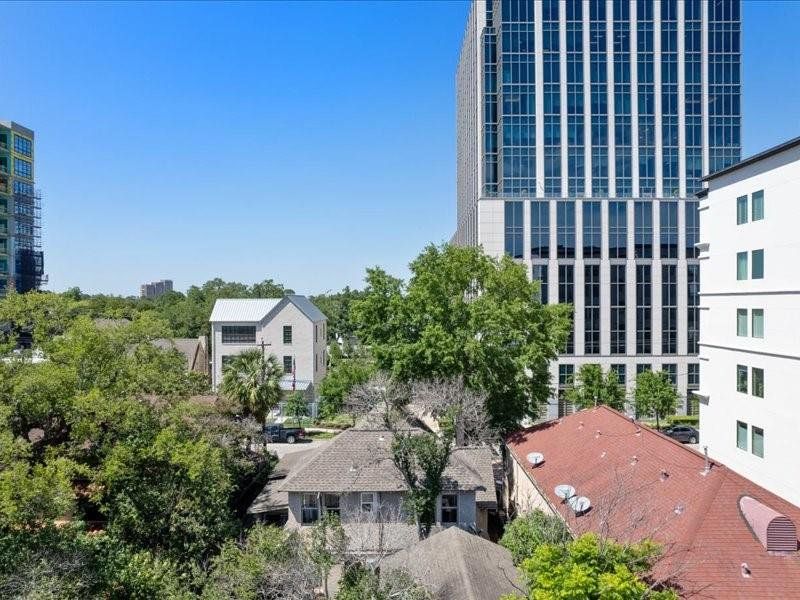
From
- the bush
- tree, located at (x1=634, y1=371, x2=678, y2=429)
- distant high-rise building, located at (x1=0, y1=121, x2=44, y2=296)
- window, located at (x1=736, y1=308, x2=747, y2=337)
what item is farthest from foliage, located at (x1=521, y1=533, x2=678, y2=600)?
distant high-rise building, located at (x1=0, y1=121, x2=44, y2=296)

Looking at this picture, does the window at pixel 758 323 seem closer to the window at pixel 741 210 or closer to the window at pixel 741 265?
the window at pixel 741 265

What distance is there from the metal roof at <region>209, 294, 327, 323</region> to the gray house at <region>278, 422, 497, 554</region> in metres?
27.4

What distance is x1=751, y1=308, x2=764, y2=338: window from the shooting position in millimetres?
20844

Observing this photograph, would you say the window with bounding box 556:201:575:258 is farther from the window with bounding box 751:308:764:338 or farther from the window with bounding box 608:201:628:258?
the window with bounding box 751:308:764:338

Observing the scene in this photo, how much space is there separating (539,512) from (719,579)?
20.8ft

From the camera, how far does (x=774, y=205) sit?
65.2 feet

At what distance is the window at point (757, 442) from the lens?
68.5 ft

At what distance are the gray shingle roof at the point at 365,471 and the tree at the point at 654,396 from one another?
2076cm

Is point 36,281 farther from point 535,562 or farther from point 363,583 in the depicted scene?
point 535,562

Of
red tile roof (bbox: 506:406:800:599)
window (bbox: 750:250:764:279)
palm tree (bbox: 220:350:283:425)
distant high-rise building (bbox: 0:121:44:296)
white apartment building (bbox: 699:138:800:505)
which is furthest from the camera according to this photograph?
distant high-rise building (bbox: 0:121:44:296)

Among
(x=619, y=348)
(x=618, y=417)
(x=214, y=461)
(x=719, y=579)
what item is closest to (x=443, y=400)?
(x=618, y=417)

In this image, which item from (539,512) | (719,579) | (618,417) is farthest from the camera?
(618,417)

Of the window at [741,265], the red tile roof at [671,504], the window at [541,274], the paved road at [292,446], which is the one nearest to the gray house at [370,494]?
the red tile roof at [671,504]

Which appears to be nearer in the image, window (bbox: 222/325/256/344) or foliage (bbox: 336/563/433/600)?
foliage (bbox: 336/563/433/600)
